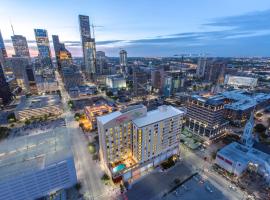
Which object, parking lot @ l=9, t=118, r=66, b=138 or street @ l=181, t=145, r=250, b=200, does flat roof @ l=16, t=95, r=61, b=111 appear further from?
street @ l=181, t=145, r=250, b=200

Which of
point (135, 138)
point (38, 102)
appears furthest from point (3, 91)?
point (135, 138)

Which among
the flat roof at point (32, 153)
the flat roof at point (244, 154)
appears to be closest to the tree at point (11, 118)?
the flat roof at point (32, 153)

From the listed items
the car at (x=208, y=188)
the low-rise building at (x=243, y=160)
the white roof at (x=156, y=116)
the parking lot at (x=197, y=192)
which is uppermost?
the white roof at (x=156, y=116)

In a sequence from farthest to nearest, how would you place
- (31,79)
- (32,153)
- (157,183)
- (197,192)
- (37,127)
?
(31,79) → (37,127) → (157,183) → (197,192) → (32,153)

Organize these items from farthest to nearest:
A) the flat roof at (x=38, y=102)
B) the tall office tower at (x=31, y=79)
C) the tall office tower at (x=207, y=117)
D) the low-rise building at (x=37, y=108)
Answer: the tall office tower at (x=31, y=79)
the flat roof at (x=38, y=102)
the low-rise building at (x=37, y=108)
the tall office tower at (x=207, y=117)

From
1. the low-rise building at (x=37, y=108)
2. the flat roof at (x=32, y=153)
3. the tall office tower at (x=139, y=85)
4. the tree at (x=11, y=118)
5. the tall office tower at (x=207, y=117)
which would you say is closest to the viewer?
the flat roof at (x=32, y=153)

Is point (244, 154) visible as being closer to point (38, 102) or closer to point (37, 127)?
point (37, 127)

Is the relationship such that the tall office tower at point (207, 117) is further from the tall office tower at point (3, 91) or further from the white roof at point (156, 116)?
the tall office tower at point (3, 91)
